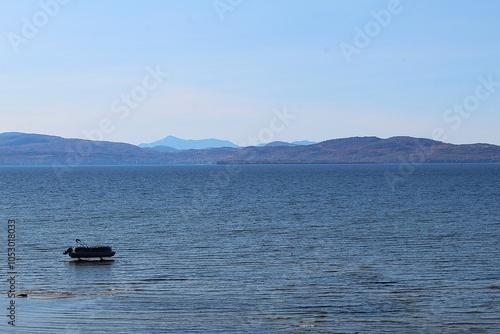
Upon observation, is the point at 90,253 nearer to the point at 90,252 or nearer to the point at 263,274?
the point at 90,252

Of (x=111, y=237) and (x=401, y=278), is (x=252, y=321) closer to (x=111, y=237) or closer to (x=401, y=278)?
(x=401, y=278)

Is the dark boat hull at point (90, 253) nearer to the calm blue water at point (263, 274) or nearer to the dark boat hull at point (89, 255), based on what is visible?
the dark boat hull at point (89, 255)

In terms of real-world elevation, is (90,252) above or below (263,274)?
above

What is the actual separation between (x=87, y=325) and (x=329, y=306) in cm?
1061

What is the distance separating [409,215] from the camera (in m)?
77.1

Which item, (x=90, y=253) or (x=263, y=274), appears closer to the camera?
(x=263, y=274)

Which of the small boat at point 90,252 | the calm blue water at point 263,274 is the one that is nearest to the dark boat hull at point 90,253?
the small boat at point 90,252

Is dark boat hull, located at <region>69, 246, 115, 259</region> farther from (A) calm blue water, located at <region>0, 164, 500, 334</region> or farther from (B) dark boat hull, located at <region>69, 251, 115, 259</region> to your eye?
(A) calm blue water, located at <region>0, 164, 500, 334</region>

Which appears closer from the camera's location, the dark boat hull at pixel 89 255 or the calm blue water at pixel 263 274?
the calm blue water at pixel 263 274

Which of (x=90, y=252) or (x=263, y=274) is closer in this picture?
(x=263, y=274)

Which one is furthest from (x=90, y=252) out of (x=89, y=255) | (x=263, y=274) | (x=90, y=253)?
(x=263, y=274)

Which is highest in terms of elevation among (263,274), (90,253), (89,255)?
(90,253)

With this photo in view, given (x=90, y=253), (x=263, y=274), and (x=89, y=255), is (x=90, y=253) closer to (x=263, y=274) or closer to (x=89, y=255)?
(x=89, y=255)

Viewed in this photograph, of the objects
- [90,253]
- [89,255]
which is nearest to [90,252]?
[90,253]
